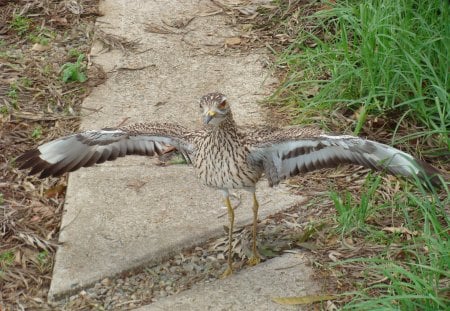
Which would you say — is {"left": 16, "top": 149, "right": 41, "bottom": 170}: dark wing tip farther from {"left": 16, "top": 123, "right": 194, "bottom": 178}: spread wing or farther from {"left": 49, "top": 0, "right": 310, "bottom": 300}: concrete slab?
{"left": 49, "top": 0, "right": 310, "bottom": 300}: concrete slab

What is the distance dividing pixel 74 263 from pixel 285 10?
332cm

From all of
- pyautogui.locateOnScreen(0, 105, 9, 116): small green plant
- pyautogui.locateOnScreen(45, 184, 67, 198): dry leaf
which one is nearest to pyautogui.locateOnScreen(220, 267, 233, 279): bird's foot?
pyautogui.locateOnScreen(45, 184, 67, 198): dry leaf

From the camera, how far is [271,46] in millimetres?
6980

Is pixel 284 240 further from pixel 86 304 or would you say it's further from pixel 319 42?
pixel 319 42

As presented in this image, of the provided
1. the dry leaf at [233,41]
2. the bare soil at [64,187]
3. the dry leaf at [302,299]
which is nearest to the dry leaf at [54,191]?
the bare soil at [64,187]

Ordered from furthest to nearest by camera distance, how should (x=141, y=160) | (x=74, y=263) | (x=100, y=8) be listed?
1. (x=100, y=8)
2. (x=141, y=160)
3. (x=74, y=263)

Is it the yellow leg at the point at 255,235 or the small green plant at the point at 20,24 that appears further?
the small green plant at the point at 20,24

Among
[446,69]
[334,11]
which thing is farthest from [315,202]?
[334,11]

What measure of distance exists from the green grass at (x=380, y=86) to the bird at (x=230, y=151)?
0.99 ft

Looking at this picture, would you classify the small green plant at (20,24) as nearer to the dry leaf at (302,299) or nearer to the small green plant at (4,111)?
the small green plant at (4,111)

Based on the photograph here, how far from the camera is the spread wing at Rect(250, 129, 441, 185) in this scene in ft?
14.5

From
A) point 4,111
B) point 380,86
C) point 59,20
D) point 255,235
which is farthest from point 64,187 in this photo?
point 59,20

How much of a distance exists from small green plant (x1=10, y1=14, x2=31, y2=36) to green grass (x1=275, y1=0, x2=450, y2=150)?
7.77 feet

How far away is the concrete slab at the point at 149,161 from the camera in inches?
196
